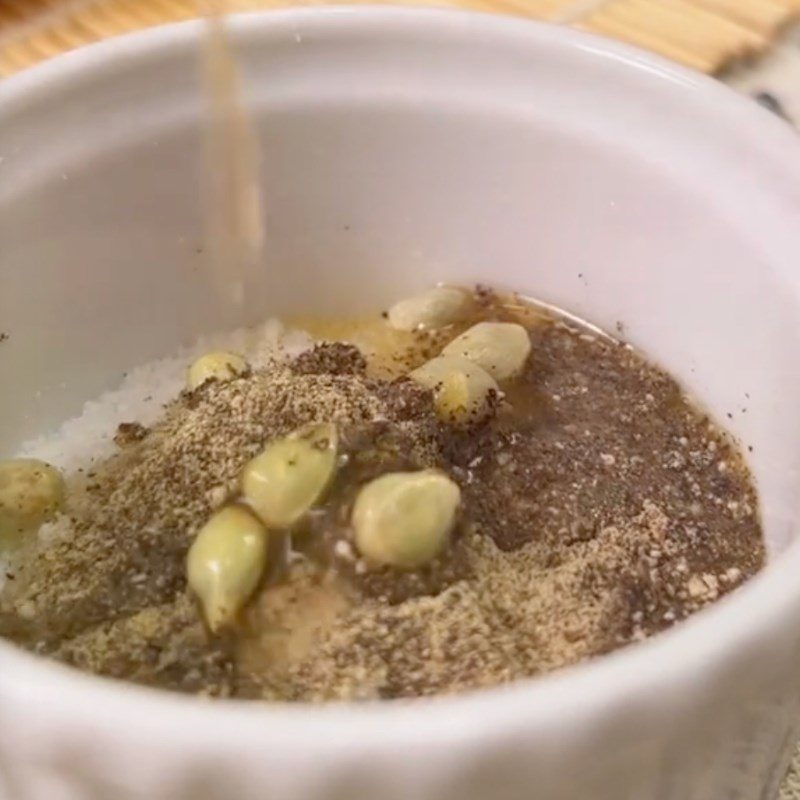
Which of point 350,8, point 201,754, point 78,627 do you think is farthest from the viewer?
point 350,8

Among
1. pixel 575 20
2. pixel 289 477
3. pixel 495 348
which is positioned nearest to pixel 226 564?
pixel 289 477

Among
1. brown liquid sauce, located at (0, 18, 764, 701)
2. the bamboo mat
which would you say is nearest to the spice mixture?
brown liquid sauce, located at (0, 18, 764, 701)

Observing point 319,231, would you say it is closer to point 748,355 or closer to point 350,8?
point 350,8

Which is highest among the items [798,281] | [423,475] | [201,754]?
[798,281]

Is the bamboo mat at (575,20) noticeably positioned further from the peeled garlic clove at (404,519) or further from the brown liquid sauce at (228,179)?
the peeled garlic clove at (404,519)

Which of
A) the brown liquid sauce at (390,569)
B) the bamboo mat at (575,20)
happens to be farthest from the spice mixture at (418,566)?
the bamboo mat at (575,20)

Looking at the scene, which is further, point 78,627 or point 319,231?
point 319,231

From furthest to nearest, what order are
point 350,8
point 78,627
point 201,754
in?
point 350,8 < point 78,627 < point 201,754

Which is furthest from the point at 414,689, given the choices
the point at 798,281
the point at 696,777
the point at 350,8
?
the point at 350,8
